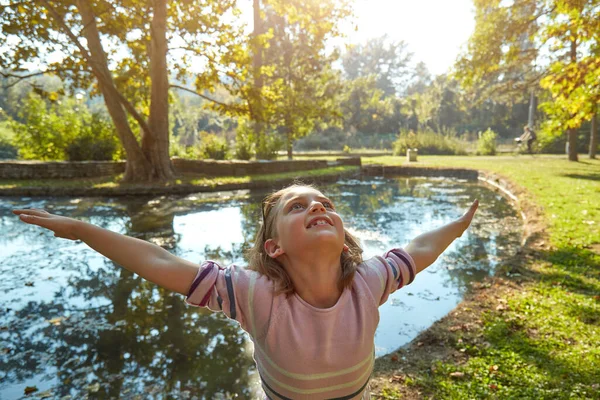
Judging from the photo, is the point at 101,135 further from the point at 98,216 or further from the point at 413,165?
the point at 413,165

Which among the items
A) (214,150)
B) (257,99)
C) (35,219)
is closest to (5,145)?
(214,150)

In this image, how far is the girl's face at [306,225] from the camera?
4.80 feet

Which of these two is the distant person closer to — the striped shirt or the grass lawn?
the grass lawn

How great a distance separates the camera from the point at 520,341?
3082 mm

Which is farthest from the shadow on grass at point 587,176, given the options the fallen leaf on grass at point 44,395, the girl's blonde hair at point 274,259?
the fallen leaf on grass at point 44,395

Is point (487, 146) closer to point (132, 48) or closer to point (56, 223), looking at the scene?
point (132, 48)

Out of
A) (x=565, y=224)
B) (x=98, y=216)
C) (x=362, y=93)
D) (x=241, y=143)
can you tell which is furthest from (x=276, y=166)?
(x=362, y=93)

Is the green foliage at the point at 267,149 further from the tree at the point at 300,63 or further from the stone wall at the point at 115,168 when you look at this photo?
the stone wall at the point at 115,168

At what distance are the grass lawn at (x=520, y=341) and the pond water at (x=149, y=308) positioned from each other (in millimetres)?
394

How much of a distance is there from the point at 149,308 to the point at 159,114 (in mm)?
10321

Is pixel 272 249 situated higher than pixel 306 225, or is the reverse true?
pixel 306 225

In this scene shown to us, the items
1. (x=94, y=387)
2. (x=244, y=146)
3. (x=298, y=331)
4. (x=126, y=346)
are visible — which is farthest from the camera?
(x=244, y=146)

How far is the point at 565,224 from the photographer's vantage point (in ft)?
22.0

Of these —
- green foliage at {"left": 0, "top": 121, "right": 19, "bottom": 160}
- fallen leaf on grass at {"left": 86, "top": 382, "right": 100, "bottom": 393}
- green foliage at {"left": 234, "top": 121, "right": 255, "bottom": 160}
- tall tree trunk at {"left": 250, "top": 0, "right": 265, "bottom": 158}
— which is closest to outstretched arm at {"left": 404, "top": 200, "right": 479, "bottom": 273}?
fallen leaf on grass at {"left": 86, "top": 382, "right": 100, "bottom": 393}
